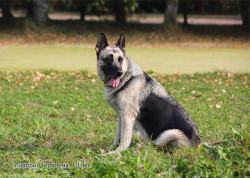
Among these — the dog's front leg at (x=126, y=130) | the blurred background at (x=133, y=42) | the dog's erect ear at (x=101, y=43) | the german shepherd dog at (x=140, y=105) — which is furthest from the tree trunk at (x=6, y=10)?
the dog's front leg at (x=126, y=130)

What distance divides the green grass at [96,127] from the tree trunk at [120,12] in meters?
15.1

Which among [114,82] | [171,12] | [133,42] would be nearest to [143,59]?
[133,42]

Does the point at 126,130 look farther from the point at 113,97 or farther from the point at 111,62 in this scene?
the point at 111,62

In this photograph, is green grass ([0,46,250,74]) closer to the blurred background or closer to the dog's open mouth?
the blurred background

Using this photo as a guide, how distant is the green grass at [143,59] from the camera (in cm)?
1379

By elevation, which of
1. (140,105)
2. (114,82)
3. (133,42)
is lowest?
(133,42)

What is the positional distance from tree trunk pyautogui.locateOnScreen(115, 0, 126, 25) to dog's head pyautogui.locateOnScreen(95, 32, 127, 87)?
21.6 m

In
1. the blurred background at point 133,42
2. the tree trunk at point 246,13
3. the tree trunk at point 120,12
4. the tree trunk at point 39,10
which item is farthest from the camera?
the tree trunk at point 120,12

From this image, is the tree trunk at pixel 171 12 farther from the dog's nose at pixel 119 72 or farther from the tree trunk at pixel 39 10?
the dog's nose at pixel 119 72

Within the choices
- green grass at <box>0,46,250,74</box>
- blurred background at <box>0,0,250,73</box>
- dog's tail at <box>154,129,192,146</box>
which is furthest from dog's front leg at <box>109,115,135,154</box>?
green grass at <box>0,46,250,74</box>

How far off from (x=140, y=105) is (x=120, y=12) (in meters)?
22.5

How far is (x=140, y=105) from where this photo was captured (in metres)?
5.34

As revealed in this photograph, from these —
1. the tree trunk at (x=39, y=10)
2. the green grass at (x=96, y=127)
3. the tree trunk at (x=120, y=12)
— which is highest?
the green grass at (x=96, y=127)

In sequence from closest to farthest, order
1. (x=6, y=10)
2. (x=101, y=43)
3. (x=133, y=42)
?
1. (x=101, y=43)
2. (x=133, y=42)
3. (x=6, y=10)
